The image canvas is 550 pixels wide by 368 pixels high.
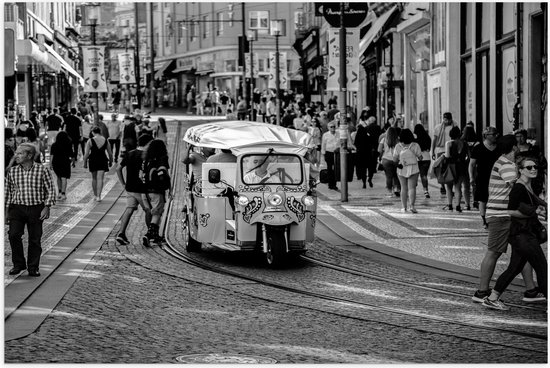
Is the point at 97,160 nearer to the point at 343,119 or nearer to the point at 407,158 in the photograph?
the point at 343,119

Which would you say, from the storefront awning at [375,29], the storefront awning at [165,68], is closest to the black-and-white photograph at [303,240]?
the storefront awning at [375,29]

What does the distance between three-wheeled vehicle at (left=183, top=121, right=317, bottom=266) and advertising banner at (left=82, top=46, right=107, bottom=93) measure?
23.0 meters

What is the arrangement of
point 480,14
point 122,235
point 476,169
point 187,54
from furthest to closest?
point 187,54, point 480,14, point 476,169, point 122,235

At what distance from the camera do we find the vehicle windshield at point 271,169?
48.7 ft

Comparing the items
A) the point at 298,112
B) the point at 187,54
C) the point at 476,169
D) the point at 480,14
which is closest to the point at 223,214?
the point at 476,169

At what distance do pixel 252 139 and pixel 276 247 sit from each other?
168cm

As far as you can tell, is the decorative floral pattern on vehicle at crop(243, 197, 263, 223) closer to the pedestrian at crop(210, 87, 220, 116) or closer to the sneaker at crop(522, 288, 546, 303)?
the sneaker at crop(522, 288, 546, 303)

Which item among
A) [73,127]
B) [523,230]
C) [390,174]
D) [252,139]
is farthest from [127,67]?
[523,230]

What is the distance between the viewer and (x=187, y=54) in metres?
91.9

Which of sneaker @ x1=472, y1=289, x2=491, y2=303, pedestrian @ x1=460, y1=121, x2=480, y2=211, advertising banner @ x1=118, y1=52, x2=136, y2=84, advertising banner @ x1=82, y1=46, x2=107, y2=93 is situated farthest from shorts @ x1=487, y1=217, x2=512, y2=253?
advertising banner @ x1=118, y1=52, x2=136, y2=84

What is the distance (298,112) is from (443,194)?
1922cm

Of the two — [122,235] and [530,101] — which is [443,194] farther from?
[122,235]

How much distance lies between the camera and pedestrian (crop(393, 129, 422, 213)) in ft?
67.8

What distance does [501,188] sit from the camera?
38.8 feet
